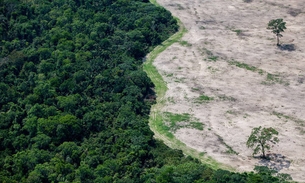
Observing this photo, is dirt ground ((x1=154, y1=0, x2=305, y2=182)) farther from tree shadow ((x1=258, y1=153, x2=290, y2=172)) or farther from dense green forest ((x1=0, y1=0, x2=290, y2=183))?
dense green forest ((x1=0, y1=0, x2=290, y2=183))

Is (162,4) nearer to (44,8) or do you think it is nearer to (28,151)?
(44,8)

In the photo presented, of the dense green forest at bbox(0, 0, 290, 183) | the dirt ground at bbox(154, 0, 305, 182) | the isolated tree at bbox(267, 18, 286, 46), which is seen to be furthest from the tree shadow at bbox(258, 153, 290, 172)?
the isolated tree at bbox(267, 18, 286, 46)

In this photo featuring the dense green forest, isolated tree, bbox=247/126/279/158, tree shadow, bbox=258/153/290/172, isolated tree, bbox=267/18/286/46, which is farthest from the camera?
isolated tree, bbox=267/18/286/46

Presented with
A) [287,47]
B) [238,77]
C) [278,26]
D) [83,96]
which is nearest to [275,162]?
[238,77]

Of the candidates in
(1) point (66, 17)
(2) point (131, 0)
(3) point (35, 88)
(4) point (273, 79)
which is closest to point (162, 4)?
(2) point (131, 0)

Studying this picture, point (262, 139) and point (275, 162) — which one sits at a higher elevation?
point (262, 139)

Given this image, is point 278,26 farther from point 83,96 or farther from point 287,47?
point 83,96
